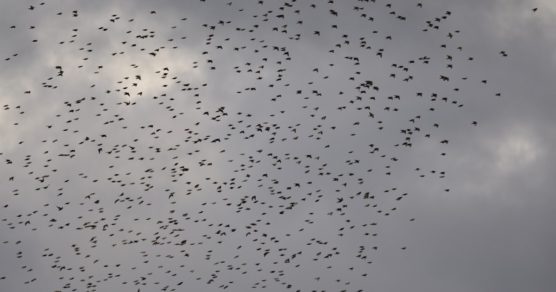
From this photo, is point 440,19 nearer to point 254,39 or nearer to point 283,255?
point 254,39

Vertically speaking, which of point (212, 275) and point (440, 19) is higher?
point (440, 19)

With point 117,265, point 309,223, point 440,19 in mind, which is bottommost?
point 117,265

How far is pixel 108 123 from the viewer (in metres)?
140

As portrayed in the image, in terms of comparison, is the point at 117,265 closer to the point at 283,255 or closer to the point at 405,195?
the point at 283,255

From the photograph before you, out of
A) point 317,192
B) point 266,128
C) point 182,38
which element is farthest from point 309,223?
point 182,38

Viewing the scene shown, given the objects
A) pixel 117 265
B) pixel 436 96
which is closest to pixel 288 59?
pixel 436 96

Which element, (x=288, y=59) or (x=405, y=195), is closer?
(x=288, y=59)

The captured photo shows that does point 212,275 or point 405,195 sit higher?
point 405,195

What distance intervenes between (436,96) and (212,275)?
25.0 meters

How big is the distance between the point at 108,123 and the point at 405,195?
27461 millimetres

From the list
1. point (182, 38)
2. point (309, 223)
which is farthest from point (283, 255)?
point (182, 38)

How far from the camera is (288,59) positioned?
442 feet

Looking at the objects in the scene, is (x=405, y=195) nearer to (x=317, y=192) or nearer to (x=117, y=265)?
(x=317, y=192)

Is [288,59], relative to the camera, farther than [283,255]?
No
